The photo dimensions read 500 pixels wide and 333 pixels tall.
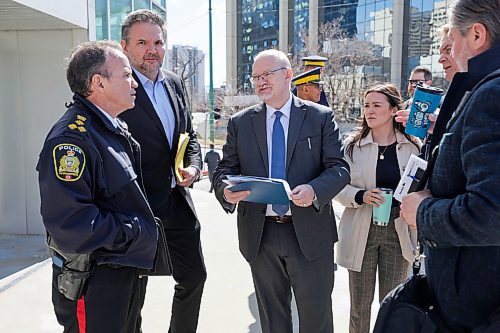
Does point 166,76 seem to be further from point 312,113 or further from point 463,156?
point 463,156

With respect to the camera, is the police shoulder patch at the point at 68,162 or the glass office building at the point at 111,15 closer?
the police shoulder patch at the point at 68,162

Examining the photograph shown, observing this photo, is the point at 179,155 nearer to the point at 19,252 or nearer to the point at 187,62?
the point at 19,252

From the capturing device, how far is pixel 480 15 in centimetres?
147

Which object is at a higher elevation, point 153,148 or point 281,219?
point 153,148

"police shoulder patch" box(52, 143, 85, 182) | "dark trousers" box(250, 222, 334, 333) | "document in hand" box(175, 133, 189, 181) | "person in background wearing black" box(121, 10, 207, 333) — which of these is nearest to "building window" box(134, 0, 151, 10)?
"person in background wearing black" box(121, 10, 207, 333)

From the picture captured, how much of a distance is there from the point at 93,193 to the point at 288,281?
1423mm

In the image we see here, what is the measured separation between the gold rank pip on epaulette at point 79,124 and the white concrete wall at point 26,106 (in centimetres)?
353

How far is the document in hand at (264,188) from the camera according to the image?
7.63 feet

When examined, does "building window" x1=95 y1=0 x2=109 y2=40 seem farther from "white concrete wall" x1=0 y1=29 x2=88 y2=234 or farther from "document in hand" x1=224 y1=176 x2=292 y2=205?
"document in hand" x1=224 y1=176 x2=292 y2=205

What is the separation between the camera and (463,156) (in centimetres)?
142

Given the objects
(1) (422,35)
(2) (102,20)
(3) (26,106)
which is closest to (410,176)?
(3) (26,106)

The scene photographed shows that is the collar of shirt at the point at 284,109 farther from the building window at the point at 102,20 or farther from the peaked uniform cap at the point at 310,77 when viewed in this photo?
the building window at the point at 102,20

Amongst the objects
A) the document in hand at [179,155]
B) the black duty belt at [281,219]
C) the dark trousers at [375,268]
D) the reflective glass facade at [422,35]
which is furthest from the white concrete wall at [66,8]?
the reflective glass facade at [422,35]

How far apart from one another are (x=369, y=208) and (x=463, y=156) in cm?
166
